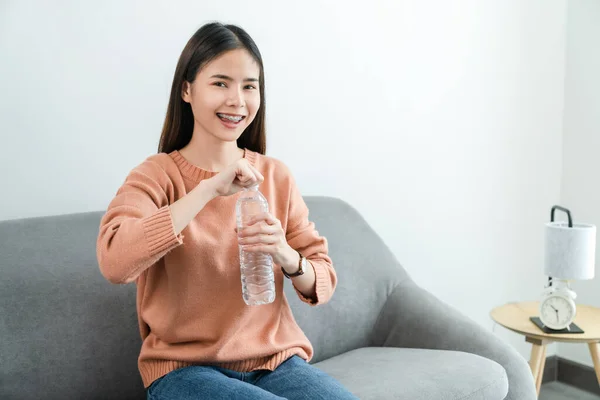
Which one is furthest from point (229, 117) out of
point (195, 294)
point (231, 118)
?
point (195, 294)

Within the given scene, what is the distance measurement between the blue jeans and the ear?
59 centimetres

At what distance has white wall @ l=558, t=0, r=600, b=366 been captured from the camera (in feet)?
9.41

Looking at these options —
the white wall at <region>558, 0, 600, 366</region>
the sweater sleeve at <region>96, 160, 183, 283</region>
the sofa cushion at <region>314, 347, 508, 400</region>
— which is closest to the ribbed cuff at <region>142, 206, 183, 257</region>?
the sweater sleeve at <region>96, 160, 183, 283</region>

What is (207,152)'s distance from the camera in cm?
146

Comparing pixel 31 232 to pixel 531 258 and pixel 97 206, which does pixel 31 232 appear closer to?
pixel 97 206

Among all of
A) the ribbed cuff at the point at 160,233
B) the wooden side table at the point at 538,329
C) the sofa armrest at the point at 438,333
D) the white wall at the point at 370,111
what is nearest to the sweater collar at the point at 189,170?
the ribbed cuff at the point at 160,233

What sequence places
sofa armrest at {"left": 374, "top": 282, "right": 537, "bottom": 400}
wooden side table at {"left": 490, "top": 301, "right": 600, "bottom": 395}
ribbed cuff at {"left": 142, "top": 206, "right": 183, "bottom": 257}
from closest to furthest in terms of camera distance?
ribbed cuff at {"left": 142, "top": 206, "right": 183, "bottom": 257}, sofa armrest at {"left": 374, "top": 282, "right": 537, "bottom": 400}, wooden side table at {"left": 490, "top": 301, "right": 600, "bottom": 395}

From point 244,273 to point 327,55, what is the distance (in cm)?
126

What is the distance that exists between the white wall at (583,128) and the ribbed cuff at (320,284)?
1827 millimetres

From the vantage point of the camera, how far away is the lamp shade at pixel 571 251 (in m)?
2.22

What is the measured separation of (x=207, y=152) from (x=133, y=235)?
0.32 m

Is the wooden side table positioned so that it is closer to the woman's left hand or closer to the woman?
the woman

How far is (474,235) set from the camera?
9.54 feet

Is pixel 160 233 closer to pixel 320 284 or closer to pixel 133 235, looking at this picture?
pixel 133 235
